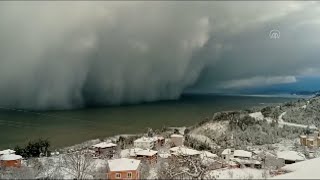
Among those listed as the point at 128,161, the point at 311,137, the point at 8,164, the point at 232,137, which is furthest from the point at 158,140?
the point at 128,161

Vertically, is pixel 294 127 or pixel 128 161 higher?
pixel 294 127

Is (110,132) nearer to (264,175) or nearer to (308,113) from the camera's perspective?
(308,113)

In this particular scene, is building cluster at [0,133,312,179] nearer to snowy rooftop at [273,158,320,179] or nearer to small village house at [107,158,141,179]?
small village house at [107,158,141,179]

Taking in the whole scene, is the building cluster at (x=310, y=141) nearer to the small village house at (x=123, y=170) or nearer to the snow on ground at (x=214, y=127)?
the snow on ground at (x=214, y=127)

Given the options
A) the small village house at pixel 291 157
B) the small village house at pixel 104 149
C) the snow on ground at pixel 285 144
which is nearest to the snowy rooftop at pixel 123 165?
the small village house at pixel 291 157

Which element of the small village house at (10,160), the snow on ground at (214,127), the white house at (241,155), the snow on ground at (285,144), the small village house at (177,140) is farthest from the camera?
the snow on ground at (214,127)

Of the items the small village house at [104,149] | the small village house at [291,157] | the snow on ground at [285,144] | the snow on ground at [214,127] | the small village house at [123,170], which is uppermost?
the snow on ground at [214,127]

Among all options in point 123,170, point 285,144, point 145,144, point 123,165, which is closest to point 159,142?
point 145,144

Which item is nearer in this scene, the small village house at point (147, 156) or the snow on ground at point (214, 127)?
the small village house at point (147, 156)
